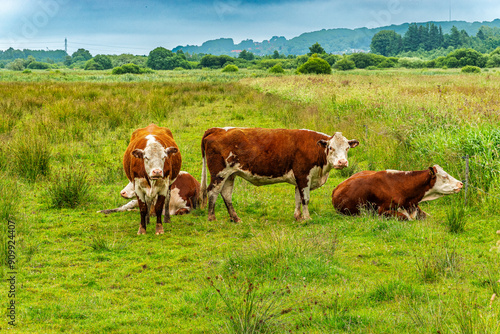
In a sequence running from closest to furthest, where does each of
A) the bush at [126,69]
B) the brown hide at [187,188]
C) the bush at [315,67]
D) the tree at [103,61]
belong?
the brown hide at [187,188] → the bush at [315,67] → the bush at [126,69] → the tree at [103,61]

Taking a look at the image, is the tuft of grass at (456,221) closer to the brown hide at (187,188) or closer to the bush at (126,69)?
the brown hide at (187,188)

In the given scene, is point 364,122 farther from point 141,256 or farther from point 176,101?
point 176,101

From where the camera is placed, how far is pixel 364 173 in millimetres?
8734

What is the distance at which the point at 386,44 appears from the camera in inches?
6594

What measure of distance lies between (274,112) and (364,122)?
6202 mm

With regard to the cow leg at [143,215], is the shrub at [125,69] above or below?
above

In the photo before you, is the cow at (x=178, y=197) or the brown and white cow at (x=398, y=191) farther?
the cow at (x=178, y=197)

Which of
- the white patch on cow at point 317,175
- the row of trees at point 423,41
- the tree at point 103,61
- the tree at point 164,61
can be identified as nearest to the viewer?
the white patch on cow at point 317,175

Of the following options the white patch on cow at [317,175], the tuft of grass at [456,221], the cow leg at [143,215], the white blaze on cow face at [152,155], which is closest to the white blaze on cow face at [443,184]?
the tuft of grass at [456,221]

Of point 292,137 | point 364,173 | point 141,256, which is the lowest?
point 141,256

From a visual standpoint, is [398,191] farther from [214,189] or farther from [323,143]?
[214,189]

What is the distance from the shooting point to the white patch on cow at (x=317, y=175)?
8.24m

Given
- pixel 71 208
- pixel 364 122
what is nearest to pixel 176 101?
pixel 364 122

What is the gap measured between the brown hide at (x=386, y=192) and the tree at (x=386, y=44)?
16511 cm
